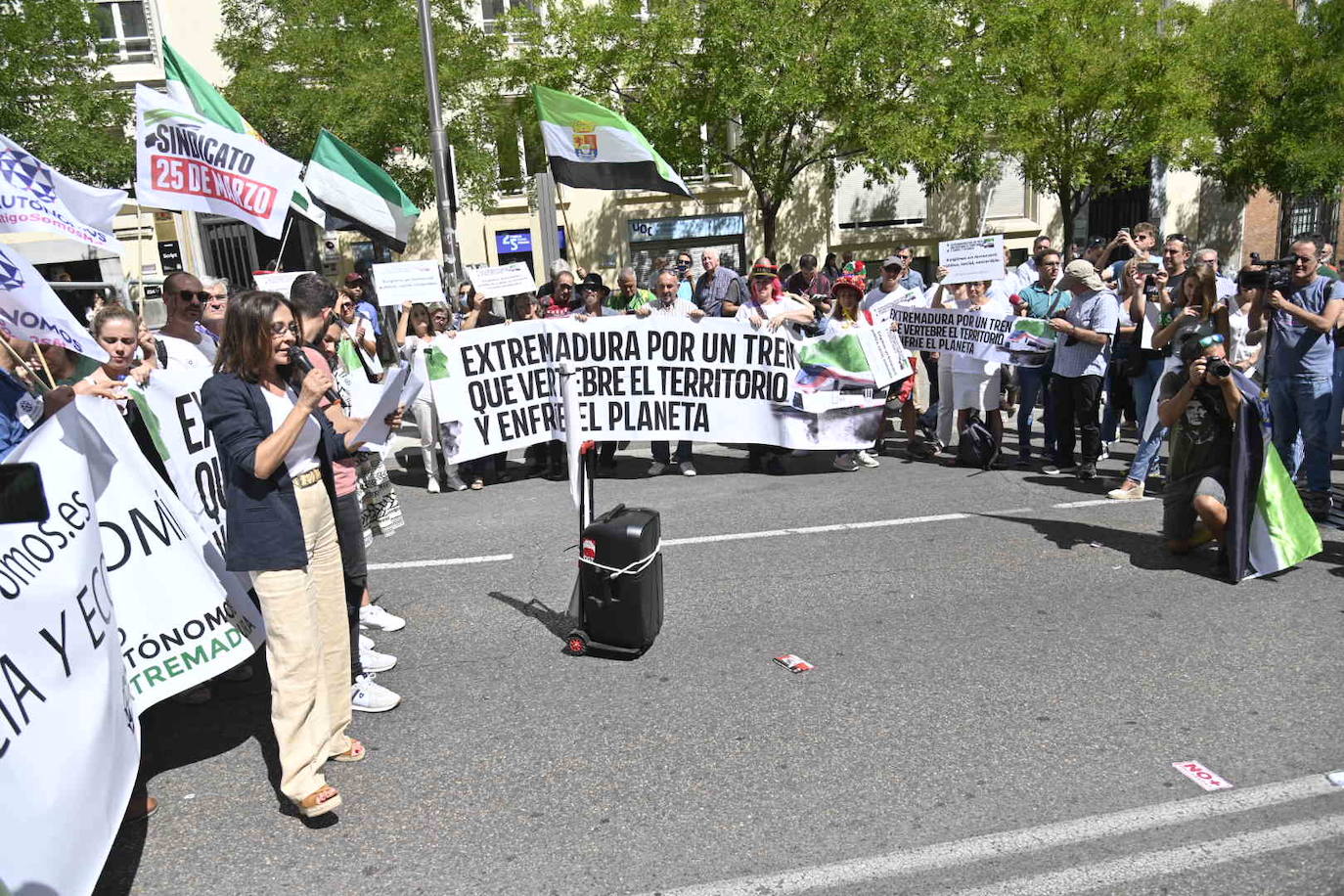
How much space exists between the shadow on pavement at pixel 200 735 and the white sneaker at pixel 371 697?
0.37m

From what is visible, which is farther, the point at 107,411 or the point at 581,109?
the point at 581,109

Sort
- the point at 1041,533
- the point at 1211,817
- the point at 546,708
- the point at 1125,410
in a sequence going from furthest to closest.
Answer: the point at 1125,410
the point at 1041,533
the point at 546,708
the point at 1211,817

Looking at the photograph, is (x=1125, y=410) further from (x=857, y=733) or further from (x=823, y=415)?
(x=857, y=733)

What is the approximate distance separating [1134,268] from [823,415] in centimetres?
302

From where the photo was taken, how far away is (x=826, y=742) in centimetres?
416

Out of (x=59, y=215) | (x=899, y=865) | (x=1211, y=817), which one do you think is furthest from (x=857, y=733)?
(x=59, y=215)

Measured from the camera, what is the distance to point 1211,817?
140 inches

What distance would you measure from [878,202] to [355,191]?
2088 centimetres

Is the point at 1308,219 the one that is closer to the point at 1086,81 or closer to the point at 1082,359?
the point at 1086,81

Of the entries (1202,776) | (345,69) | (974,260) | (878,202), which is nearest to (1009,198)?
(878,202)

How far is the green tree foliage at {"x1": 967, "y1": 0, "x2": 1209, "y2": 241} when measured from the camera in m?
22.5

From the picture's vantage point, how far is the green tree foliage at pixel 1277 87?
78.1 ft

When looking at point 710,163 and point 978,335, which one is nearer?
point 978,335

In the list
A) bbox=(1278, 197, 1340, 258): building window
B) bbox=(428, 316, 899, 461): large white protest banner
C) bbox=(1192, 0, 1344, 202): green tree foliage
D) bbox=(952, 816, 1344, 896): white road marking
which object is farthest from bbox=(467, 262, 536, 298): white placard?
bbox=(1278, 197, 1340, 258): building window
